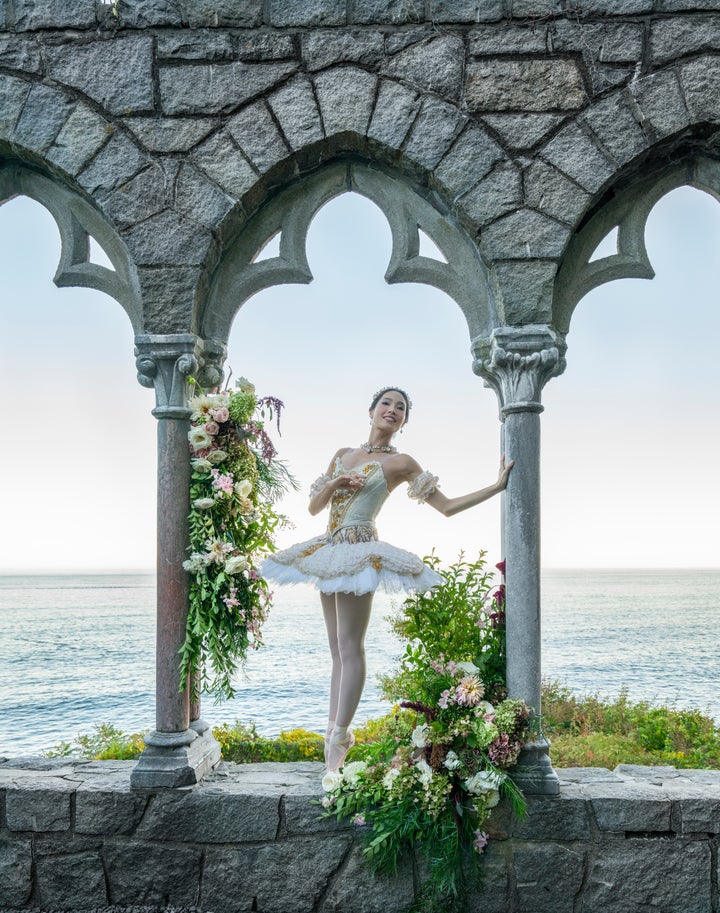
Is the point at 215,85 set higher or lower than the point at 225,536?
higher

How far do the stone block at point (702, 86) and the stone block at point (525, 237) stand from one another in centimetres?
73

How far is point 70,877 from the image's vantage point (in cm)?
335

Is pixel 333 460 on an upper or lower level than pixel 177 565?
upper

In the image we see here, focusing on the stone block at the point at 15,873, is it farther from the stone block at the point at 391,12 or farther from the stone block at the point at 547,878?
the stone block at the point at 391,12

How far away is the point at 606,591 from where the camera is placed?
4419 cm

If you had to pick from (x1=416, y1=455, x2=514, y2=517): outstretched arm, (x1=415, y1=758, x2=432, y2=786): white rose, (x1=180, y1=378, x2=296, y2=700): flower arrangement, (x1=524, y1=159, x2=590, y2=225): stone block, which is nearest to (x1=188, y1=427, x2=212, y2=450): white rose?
(x1=180, y1=378, x2=296, y2=700): flower arrangement

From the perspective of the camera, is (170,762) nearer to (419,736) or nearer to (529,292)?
(419,736)

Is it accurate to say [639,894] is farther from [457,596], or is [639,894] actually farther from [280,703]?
[280,703]

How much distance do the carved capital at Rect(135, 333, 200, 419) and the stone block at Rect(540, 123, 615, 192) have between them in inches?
66.4

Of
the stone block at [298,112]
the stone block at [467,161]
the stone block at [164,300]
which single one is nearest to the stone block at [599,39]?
the stone block at [467,161]

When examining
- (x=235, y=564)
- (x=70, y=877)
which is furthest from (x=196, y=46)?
(x=70, y=877)

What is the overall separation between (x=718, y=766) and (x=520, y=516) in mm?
4024

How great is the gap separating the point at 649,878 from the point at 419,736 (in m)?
1.04

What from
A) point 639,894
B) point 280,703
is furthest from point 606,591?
point 639,894
